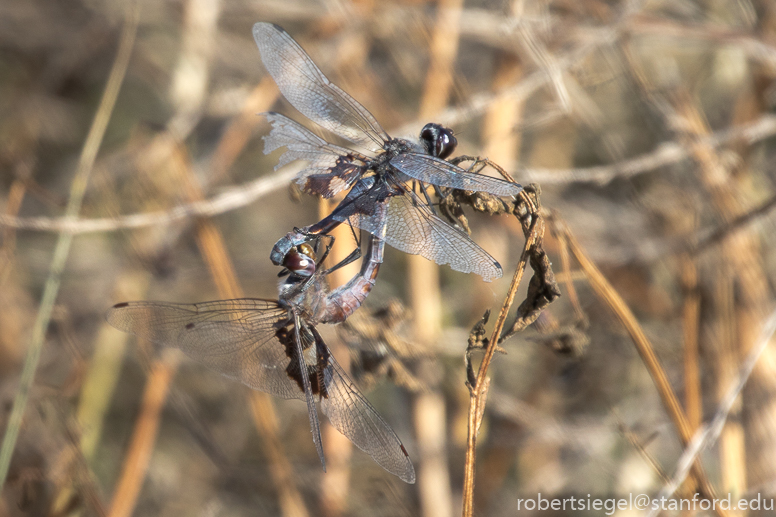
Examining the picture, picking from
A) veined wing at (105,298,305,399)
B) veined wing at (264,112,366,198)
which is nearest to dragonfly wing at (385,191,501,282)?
veined wing at (264,112,366,198)

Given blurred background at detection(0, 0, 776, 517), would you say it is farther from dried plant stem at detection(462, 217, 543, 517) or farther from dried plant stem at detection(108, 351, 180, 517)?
dried plant stem at detection(462, 217, 543, 517)

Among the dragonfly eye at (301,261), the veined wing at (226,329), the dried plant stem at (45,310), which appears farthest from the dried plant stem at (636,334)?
the dried plant stem at (45,310)

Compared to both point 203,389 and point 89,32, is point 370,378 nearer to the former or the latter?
point 203,389

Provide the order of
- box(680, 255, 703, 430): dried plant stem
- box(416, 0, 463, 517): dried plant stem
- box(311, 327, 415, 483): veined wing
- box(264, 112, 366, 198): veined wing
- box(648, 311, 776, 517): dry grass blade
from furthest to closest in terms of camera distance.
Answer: box(416, 0, 463, 517): dried plant stem, box(680, 255, 703, 430): dried plant stem, box(648, 311, 776, 517): dry grass blade, box(264, 112, 366, 198): veined wing, box(311, 327, 415, 483): veined wing

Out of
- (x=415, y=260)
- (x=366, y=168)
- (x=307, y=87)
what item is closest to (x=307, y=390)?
(x=366, y=168)

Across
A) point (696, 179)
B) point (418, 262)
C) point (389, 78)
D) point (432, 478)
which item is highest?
point (389, 78)

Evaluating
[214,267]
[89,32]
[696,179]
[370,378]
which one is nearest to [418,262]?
[214,267]

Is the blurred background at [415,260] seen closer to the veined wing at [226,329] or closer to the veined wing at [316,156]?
the veined wing at [316,156]
